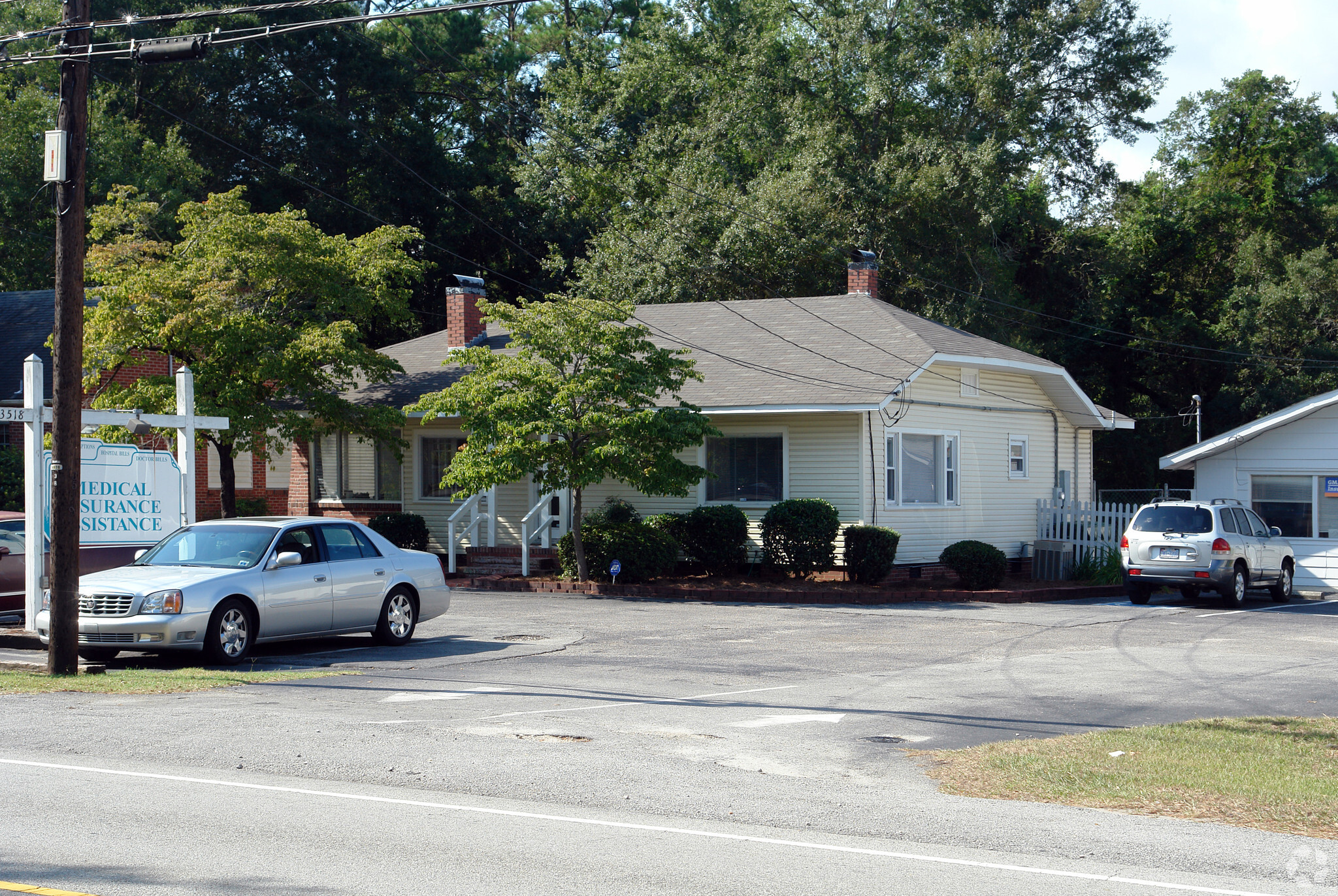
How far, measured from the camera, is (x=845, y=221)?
39.8 metres

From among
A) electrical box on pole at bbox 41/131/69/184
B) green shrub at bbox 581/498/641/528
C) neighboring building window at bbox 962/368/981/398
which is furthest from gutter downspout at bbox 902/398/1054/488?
electrical box on pole at bbox 41/131/69/184

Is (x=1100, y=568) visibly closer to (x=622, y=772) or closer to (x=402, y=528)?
(x=402, y=528)

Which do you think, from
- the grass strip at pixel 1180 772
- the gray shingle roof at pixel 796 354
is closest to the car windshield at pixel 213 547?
the grass strip at pixel 1180 772

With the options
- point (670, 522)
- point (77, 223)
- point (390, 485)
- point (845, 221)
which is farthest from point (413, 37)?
point (77, 223)

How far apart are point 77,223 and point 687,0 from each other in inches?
1505

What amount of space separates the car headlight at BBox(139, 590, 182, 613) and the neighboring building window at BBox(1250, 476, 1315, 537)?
2178cm

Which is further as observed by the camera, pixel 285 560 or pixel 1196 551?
pixel 1196 551

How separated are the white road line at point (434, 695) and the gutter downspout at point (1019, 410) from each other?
48.5 feet

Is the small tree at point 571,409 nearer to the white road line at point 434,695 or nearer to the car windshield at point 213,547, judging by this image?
the car windshield at point 213,547

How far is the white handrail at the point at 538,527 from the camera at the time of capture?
25266 millimetres

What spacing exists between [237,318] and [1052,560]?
16744 millimetres

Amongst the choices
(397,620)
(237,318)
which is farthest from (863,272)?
(397,620)

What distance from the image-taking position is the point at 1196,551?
2152 cm

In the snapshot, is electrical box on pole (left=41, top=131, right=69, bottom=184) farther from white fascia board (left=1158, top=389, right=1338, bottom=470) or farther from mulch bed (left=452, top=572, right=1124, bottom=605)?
white fascia board (left=1158, top=389, right=1338, bottom=470)
